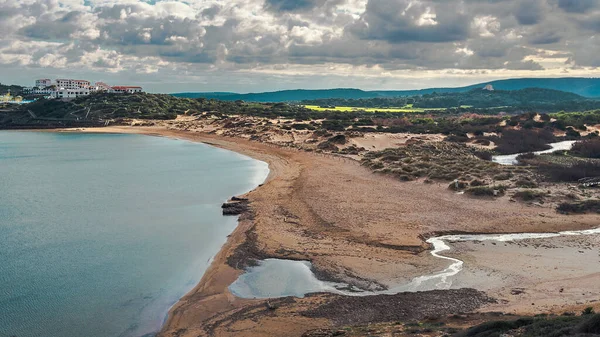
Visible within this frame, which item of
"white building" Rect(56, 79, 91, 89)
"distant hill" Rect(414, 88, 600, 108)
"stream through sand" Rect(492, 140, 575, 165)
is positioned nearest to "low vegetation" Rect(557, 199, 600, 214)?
"stream through sand" Rect(492, 140, 575, 165)

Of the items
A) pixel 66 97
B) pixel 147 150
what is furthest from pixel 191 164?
pixel 66 97

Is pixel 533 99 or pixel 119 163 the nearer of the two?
pixel 119 163

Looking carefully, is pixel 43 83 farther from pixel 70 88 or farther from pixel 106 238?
pixel 106 238

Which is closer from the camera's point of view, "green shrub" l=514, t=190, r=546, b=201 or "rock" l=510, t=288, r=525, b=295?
"rock" l=510, t=288, r=525, b=295

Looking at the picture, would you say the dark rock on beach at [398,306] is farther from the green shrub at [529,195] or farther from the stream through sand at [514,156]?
the stream through sand at [514,156]

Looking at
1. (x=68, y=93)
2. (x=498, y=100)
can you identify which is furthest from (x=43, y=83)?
(x=498, y=100)

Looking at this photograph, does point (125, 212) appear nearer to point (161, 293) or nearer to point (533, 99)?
point (161, 293)

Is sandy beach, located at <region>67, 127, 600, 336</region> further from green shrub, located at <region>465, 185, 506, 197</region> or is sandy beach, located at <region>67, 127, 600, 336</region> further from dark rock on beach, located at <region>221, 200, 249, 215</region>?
green shrub, located at <region>465, 185, 506, 197</region>
